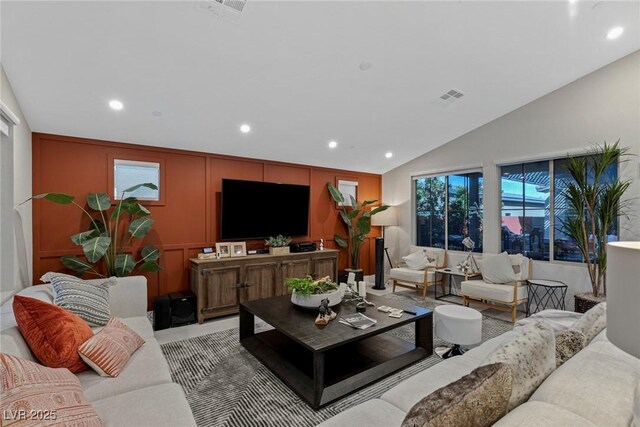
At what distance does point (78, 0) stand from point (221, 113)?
5.59ft

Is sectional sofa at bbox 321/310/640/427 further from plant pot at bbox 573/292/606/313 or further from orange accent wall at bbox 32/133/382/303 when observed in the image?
orange accent wall at bbox 32/133/382/303

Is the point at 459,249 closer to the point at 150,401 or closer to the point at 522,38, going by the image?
the point at 522,38

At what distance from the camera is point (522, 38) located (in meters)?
3.00

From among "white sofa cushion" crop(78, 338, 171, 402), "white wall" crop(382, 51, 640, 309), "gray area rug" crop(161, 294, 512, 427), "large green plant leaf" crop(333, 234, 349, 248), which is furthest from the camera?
"large green plant leaf" crop(333, 234, 349, 248)

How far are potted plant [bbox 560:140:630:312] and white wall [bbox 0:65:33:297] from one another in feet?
19.0

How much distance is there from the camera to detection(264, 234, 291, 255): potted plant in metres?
4.85

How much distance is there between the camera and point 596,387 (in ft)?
3.91

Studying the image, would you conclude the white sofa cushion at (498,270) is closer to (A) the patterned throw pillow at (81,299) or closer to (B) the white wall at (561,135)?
(B) the white wall at (561,135)

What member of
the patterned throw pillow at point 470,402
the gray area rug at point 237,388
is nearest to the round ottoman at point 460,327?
the gray area rug at point 237,388

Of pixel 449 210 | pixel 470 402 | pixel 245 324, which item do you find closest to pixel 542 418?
pixel 470 402

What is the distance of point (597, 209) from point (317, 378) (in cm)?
Result: 380

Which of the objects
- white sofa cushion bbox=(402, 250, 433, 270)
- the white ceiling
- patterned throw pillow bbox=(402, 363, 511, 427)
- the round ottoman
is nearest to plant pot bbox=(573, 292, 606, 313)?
the round ottoman

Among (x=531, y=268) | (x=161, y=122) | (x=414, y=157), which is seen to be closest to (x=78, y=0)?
(x=161, y=122)

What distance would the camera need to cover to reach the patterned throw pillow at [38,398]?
107 centimetres
